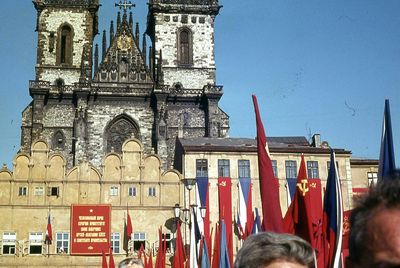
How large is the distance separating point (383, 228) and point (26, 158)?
127 ft

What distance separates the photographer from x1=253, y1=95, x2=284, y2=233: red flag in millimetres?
8609

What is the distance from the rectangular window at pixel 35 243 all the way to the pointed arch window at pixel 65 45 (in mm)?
24464

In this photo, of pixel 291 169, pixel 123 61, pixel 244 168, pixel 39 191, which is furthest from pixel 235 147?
pixel 123 61

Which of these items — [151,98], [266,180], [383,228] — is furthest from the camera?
[151,98]

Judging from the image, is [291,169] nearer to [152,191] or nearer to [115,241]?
[152,191]

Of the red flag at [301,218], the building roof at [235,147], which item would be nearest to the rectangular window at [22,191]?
the building roof at [235,147]

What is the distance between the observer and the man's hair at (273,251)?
266cm

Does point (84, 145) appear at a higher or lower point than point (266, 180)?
higher

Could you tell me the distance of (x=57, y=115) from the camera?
53.7m

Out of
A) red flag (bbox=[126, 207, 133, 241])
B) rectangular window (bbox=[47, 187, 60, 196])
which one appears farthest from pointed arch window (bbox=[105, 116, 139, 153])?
red flag (bbox=[126, 207, 133, 241])

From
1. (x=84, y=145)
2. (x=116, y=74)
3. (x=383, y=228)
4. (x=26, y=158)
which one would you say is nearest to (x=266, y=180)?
(x=383, y=228)

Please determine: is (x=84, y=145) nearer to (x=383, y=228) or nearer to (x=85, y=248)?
(x=85, y=248)

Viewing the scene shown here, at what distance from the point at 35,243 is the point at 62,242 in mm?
1527

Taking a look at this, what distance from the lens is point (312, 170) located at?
42.1 meters
